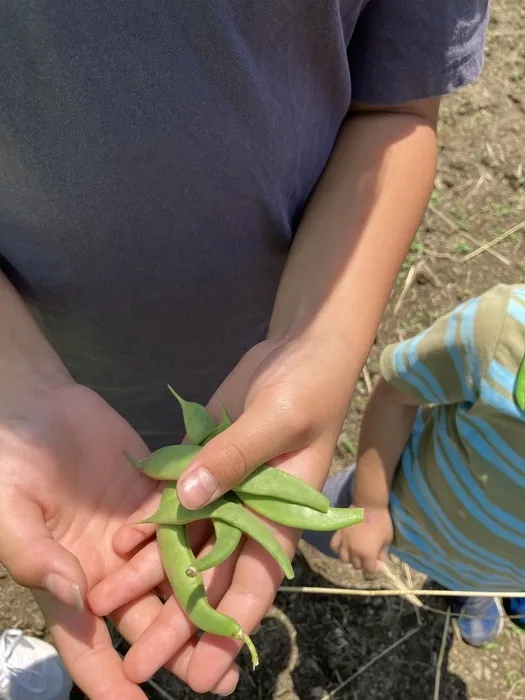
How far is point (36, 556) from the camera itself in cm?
109

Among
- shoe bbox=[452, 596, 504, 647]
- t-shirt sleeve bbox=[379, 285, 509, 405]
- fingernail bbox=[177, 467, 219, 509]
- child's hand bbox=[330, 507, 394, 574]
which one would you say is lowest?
shoe bbox=[452, 596, 504, 647]

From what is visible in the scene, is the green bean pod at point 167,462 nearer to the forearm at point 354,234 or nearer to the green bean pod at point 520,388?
the forearm at point 354,234

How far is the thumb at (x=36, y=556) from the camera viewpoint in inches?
42.5

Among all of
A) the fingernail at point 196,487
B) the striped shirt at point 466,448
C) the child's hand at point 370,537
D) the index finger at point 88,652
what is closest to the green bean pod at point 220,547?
the fingernail at point 196,487

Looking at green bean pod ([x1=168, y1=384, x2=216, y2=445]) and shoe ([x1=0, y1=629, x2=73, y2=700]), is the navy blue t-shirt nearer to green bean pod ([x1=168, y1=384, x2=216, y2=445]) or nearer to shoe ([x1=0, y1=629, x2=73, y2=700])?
green bean pod ([x1=168, y1=384, x2=216, y2=445])

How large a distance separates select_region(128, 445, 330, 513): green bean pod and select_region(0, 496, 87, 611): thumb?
23 centimetres

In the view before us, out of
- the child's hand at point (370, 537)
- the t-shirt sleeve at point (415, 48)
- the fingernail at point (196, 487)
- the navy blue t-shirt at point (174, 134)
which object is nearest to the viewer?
the navy blue t-shirt at point (174, 134)

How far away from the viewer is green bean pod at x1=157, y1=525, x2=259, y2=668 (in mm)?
1110

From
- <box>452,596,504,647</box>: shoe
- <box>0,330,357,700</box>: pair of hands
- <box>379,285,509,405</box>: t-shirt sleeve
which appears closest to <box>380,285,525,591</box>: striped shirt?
<box>379,285,509,405</box>: t-shirt sleeve

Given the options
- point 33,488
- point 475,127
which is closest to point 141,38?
point 33,488

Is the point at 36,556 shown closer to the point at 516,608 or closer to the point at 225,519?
the point at 225,519

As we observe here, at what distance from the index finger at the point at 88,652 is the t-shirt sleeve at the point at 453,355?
36.0 inches

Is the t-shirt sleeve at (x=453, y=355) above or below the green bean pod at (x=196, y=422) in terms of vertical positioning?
below

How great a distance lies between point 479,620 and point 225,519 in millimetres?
1738
